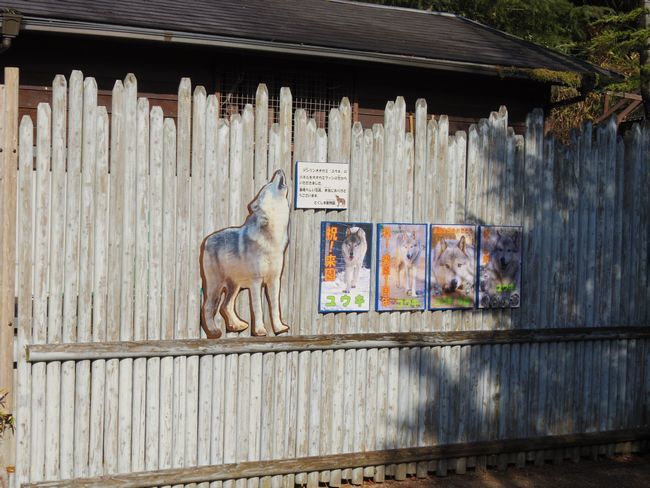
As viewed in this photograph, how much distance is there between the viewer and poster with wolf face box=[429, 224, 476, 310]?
289 inches

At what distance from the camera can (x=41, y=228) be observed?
5996mm

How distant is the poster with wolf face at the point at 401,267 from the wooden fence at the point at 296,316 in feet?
0.30

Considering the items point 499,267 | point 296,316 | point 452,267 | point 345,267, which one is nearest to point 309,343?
point 296,316

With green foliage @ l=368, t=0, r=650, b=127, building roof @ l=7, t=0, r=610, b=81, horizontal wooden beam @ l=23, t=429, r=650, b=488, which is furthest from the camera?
green foliage @ l=368, t=0, r=650, b=127

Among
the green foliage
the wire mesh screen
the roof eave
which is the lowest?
the wire mesh screen

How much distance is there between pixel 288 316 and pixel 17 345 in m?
1.87

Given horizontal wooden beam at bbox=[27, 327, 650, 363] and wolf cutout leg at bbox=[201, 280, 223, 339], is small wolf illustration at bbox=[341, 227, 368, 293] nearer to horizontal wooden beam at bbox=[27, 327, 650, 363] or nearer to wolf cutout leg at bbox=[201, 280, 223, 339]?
horizontal wooden beam at bbox=[27, 327, 650, 363]

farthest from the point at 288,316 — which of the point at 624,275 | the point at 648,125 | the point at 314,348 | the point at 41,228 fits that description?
the point at 648,125

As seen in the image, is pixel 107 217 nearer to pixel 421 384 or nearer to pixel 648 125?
pixel 421 384

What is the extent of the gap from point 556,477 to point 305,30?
20.8 feet

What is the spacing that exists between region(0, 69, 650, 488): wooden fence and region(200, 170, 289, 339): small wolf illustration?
8cm

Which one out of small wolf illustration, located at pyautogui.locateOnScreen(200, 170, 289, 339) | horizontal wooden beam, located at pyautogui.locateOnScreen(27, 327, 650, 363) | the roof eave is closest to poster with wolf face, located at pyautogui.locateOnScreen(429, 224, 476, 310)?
horizontal wooden beam, located at pyautogui.locateOnScreen(27, 327, 650, 363)

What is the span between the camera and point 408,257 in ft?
23.7

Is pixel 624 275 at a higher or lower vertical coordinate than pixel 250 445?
higher
